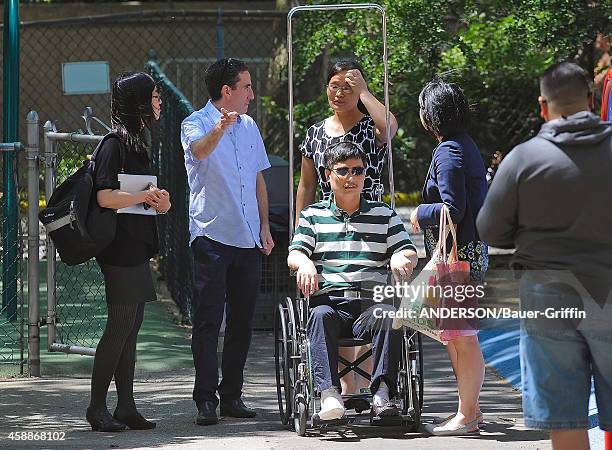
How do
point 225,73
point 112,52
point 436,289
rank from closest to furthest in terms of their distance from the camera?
1. point 436,289
2. point 225,73
3. point 112,52

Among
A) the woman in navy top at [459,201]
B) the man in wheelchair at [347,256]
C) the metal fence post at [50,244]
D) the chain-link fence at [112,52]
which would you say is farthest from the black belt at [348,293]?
the chain-link fence at [112,52]

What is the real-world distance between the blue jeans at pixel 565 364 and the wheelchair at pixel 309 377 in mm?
1670

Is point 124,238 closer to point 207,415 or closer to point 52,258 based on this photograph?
point 207,415

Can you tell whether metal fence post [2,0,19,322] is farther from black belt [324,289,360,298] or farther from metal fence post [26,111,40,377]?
black belt [324,289,360,298]

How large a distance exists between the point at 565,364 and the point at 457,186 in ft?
5.96

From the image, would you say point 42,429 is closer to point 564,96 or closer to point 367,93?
point 367,93

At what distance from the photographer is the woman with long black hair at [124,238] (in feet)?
20.2

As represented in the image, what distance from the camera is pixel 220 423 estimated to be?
A: 647 centimetres

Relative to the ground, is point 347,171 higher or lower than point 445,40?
lower

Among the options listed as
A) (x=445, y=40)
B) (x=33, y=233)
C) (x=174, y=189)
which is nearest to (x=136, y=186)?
(x=33, y=233)

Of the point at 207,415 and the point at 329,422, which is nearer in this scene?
the point at 329,422

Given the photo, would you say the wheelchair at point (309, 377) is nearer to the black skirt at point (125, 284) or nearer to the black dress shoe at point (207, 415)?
the black dress shoe at point (207, 415)

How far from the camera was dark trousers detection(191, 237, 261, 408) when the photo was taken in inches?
256

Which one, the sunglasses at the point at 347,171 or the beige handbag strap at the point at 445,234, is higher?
the sunglasses at the point at 347,171
